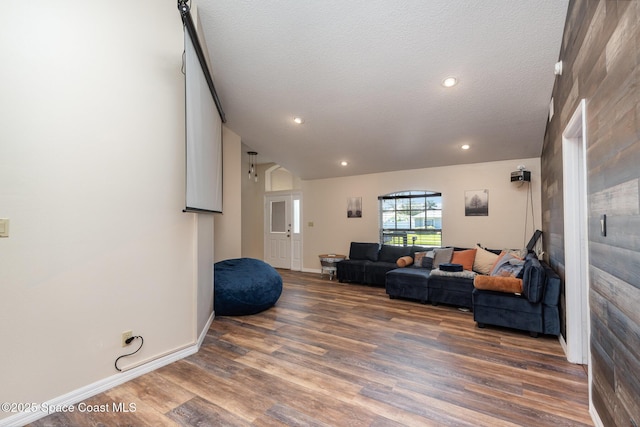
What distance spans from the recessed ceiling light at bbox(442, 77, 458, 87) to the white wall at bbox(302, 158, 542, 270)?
8.23ft

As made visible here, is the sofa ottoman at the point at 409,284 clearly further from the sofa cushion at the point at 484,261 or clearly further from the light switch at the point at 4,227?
the light switch at the point at 4,227

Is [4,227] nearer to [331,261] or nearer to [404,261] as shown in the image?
[404,261]

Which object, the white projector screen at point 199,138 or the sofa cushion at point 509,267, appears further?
the sofa cushion at point 509,267

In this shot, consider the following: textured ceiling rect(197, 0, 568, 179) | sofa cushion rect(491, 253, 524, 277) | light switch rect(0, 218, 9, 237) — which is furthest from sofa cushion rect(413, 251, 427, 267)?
light switch rect(0, 218, 9, 237)

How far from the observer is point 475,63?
8.97 feet

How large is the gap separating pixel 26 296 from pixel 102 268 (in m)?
0.40

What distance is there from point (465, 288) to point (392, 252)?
70.7 inches

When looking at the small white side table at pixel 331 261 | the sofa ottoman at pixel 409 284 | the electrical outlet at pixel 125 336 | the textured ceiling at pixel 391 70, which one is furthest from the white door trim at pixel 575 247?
the small white side table at pixel 331 261

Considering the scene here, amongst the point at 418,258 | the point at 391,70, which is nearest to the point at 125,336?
the point at 391,70

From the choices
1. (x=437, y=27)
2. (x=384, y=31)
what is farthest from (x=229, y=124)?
(x=437, y=27)

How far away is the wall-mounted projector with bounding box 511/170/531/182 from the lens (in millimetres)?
4418

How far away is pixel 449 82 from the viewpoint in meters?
3.02

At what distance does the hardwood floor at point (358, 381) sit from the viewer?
172 centimetres

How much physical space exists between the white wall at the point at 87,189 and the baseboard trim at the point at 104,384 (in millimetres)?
45
